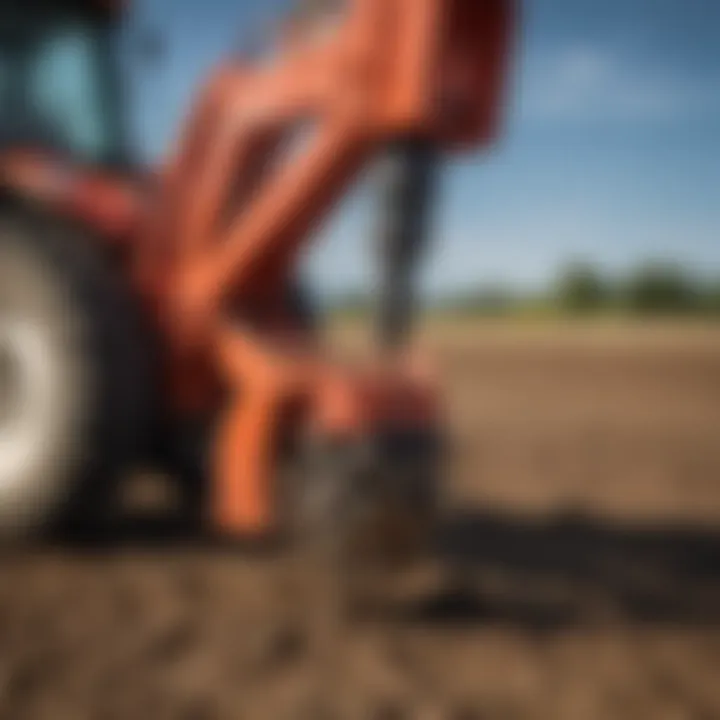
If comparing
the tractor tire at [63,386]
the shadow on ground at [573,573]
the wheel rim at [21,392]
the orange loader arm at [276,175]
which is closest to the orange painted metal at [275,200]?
the orange loader arm at [276,175]

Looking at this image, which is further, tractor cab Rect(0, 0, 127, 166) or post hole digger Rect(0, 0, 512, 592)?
tractor cab Rect(0, 0, 127, 166)

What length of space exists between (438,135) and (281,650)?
1.03 m

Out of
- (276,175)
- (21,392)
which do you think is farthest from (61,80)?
(21,392)

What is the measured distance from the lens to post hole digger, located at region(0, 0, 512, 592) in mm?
2139

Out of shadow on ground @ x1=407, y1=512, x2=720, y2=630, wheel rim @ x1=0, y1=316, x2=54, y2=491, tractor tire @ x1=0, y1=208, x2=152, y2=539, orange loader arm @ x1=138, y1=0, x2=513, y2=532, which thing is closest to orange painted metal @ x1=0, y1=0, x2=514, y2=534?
orange loader arm @ x1=138, y1=0, x2=513, y2=532

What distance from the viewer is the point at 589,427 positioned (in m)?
5.55

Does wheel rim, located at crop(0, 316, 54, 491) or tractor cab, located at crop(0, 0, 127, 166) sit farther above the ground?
tractor cab, located at crop(0, 0, 127, 166)

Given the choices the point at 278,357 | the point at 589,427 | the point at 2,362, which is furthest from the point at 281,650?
the point at 589,427

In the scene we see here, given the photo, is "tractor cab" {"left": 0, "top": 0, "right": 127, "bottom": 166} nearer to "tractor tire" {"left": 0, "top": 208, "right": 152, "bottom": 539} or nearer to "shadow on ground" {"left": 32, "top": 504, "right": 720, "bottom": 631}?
"tractor tire" {"left": 0, "top": 208, "right": 152, "bottom": 539}

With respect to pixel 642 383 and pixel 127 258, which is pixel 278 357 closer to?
pixel 127 258

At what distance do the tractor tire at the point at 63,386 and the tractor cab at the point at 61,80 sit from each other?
25.3 inches

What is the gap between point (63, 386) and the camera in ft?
7.60

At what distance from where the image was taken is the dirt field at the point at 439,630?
1730mm

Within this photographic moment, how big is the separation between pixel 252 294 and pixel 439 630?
941 mm
